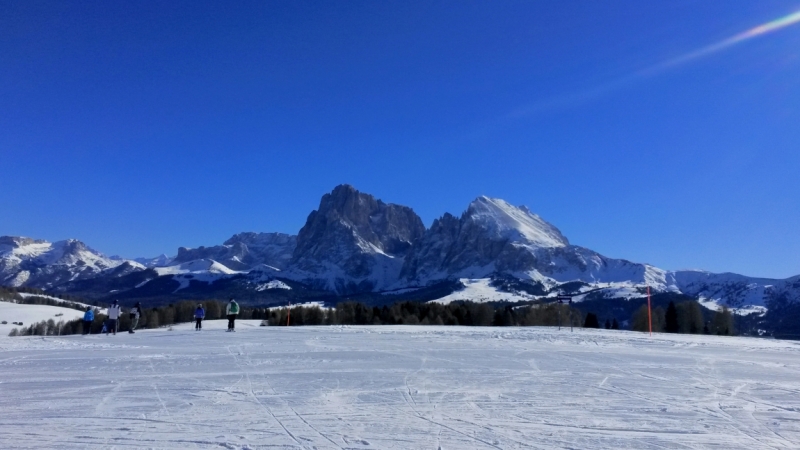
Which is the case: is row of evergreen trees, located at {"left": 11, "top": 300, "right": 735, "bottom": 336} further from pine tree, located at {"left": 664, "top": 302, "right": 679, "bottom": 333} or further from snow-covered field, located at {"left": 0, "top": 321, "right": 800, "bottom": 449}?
snow-covered field, located at {"left": 0, "top": 321, "right": 800, "bottom": 449}

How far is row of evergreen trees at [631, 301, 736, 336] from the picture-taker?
96.9m

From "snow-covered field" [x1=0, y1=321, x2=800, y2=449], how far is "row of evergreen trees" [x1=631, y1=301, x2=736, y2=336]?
271ft

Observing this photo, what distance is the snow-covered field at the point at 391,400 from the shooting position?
920 centimetres

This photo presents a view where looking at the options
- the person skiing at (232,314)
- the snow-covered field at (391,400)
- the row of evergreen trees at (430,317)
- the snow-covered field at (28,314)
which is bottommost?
the snow-covered field at (28,314)

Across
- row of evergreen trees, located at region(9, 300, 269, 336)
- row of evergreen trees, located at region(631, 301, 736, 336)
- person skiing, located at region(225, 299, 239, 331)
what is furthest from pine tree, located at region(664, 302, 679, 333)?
person skiing, located at region(225, 299, 239, 331)

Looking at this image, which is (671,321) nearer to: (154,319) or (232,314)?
(232,314)

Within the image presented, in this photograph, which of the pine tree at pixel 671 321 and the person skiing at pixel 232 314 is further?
the pine tree at pixel 671 321

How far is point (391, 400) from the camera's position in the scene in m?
12.2

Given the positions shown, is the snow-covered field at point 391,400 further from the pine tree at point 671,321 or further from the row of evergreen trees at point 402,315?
the pine tree at point 671,321

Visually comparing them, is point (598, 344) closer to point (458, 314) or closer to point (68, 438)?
point (68, 438)

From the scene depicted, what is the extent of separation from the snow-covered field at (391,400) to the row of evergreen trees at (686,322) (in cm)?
8274

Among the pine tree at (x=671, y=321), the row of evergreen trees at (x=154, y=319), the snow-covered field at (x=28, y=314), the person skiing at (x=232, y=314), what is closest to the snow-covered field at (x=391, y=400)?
the person skiing at (x=232, y=314)

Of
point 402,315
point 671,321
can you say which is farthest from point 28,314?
point 671,321

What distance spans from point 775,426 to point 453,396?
6.15 meters
